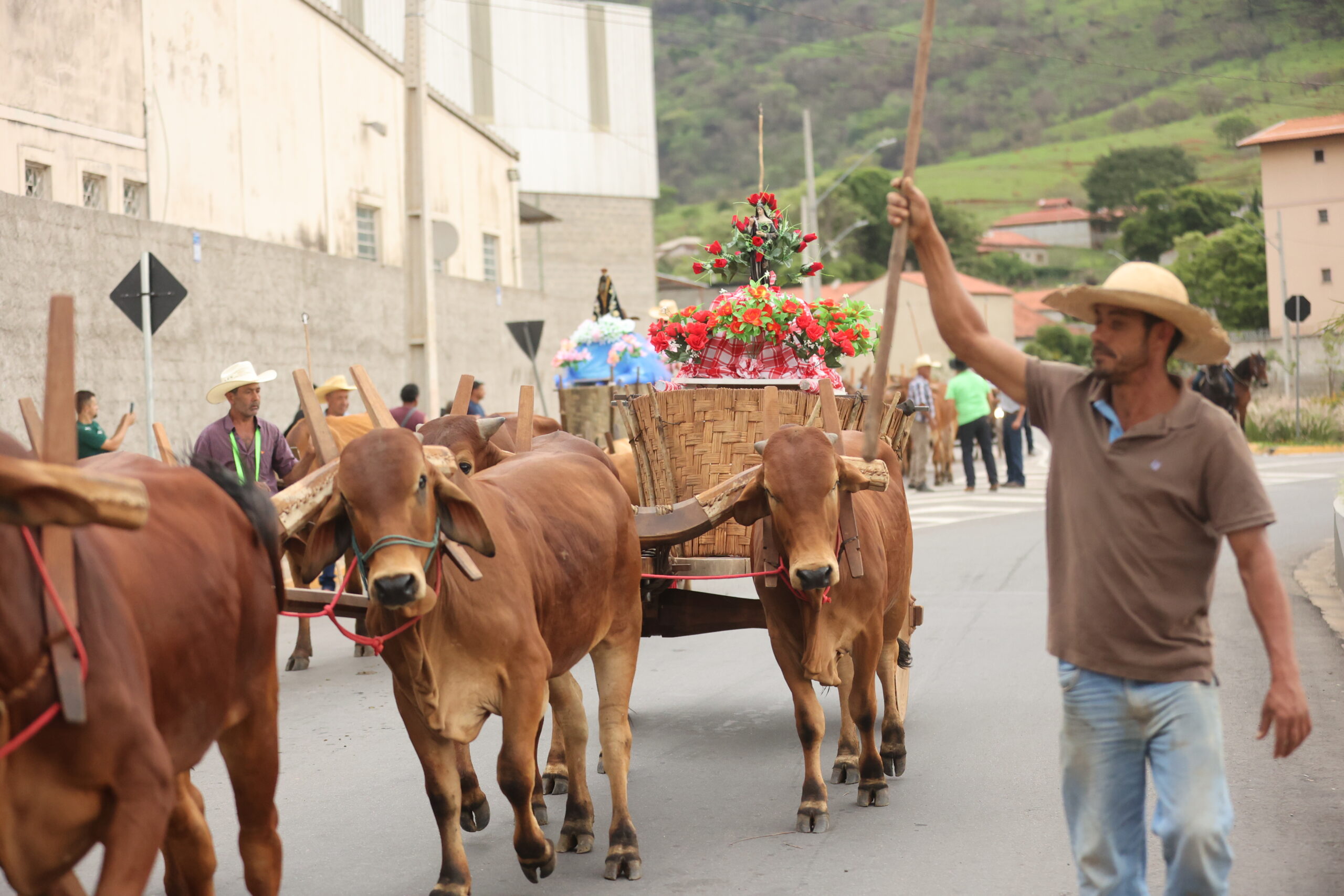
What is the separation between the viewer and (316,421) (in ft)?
19.5

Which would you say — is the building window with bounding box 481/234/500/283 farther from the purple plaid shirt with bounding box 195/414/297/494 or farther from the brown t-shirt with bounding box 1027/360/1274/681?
the brown t-shirt with bounding box 1027/360/1274/681

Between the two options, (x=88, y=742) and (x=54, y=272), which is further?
(x=54, y=272)

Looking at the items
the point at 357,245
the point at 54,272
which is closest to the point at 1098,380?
the point at 54,272

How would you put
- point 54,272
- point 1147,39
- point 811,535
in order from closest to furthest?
point 811,535
point 54,272
point 1147,39

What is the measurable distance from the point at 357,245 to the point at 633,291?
20.1 m

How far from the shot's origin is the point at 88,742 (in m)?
3.48

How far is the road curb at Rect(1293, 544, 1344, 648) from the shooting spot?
37.5 ft

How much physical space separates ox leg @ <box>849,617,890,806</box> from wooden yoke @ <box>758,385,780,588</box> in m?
0.55

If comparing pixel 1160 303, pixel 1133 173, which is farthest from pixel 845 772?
pixel 1133 173

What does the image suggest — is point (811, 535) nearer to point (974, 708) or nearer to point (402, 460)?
point (402, 460)

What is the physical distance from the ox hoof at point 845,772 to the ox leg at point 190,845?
11.4ft

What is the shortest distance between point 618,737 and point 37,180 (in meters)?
13.1

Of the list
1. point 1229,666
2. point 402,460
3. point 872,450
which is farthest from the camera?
point 1229,666

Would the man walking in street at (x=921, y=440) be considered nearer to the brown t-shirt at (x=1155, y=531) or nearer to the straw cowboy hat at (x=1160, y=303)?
the straw cowboy hat at (x=1160, y=303)
